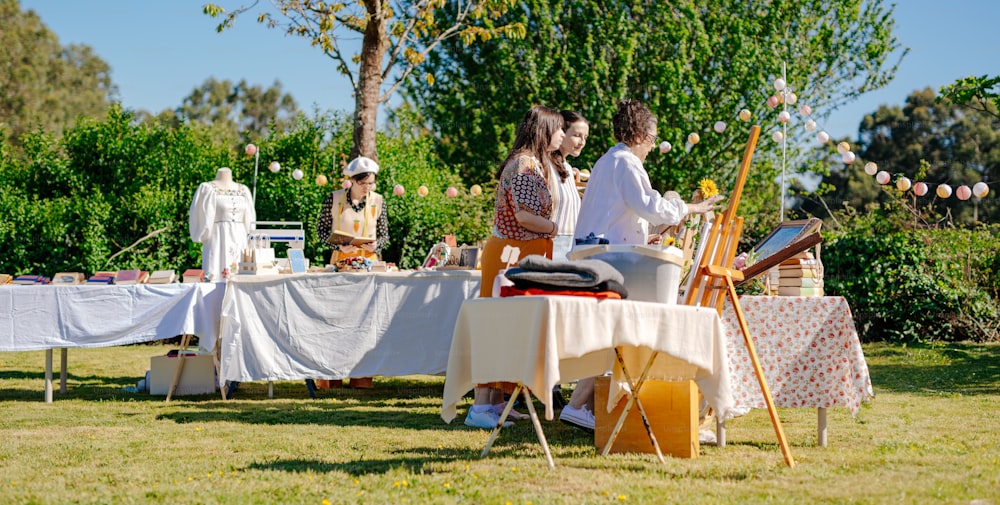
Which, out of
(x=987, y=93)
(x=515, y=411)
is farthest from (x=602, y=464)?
(x=987, y=93)

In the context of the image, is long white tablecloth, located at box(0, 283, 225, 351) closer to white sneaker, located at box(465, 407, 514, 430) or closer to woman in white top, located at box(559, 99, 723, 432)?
white sneaker, located at box(465, 407, 514, 430)

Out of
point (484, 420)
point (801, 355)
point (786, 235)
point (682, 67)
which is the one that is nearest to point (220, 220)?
point (484, 420)

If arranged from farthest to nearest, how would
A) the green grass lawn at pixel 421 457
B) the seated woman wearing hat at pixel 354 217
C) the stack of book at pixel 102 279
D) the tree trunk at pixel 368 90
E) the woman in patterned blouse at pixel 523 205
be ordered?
the tree trunk at pixel 368 90 < the seated woman wearing hat at pixel 354 217 < the stack of book at pixel 102 279 < the woman in patterned blouse at pixel 523 205 < the green grass lawn at pixel 421 457

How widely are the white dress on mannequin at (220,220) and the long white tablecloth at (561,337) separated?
212 inches

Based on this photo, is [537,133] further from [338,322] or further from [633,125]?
[338,322]

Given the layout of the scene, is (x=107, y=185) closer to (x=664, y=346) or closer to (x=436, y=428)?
(x=436, y=428)

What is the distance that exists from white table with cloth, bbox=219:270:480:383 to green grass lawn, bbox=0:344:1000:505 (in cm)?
24

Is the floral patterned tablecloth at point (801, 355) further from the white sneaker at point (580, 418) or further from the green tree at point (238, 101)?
the green tree at point (238, 101)

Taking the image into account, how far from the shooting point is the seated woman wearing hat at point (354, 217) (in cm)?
668

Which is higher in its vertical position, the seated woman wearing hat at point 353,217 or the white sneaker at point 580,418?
the seated woman wearing hat at point 353,217

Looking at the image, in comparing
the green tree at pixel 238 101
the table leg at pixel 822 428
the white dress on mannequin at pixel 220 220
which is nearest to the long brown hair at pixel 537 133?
the table leg at pixel 822 428

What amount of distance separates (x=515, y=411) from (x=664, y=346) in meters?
2.05

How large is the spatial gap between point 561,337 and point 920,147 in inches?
1331

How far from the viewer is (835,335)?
435cm
